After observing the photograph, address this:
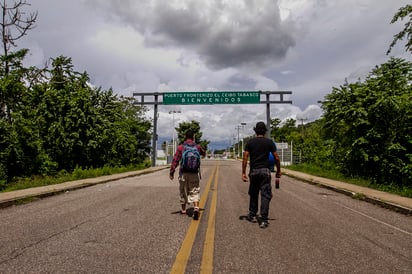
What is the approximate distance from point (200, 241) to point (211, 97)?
2965cm

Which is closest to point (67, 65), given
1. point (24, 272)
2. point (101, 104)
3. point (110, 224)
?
point (101, 104)

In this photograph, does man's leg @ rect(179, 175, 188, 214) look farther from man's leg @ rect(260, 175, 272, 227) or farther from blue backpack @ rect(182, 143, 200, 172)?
man's leg @ rect(260, 175, 272, 227)

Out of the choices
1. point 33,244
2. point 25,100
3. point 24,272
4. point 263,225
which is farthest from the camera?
point 25,100

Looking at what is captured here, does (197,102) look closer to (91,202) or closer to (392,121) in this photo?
(392,121)

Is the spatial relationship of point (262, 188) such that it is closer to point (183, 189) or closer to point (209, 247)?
point (183, 189)

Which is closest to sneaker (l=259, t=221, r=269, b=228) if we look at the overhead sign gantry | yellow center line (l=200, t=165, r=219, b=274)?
yellow center line (l=200, t=165, r=219, b=274)

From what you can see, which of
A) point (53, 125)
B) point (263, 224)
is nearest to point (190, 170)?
point (263, 224)

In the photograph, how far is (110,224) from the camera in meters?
6.29

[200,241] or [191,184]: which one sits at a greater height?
[191,184]

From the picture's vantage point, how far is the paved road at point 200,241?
4.00 m

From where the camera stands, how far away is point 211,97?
34.2m

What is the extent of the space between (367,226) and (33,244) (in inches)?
236

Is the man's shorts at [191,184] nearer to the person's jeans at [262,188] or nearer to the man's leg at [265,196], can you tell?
the person's jeans at [262,188]

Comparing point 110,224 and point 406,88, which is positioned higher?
point 406,88
